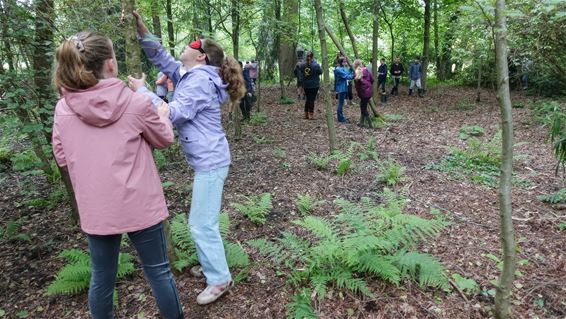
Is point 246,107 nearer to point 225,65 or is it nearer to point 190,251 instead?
point 190,251

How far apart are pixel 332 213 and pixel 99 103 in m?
3.34

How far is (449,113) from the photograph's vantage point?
13.1 metres

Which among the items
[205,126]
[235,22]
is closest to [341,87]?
[235,22]

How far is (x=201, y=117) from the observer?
2852 mm

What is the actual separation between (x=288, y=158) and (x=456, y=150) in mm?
3347

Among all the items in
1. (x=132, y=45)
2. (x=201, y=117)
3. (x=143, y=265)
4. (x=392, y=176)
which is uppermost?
(x=132, y=45)

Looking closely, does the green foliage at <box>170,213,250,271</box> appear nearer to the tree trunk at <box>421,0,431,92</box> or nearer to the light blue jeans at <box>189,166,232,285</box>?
the light blue jeans at <box>189,166,232,285</box>

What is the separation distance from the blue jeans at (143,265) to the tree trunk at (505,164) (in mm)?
2239

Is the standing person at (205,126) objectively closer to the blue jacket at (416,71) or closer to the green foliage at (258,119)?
the green foliage at (258,119)

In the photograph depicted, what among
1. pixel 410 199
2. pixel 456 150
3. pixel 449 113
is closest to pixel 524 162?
pixel 456 150

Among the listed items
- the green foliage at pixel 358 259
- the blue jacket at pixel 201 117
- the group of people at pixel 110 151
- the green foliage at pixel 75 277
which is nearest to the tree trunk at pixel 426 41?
the green foliage at pixel 358 259

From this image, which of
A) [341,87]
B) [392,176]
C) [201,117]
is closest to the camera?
[201,117]

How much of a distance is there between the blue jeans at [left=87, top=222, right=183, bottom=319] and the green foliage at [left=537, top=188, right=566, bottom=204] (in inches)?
195

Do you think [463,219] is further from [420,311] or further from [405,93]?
[405,93]
